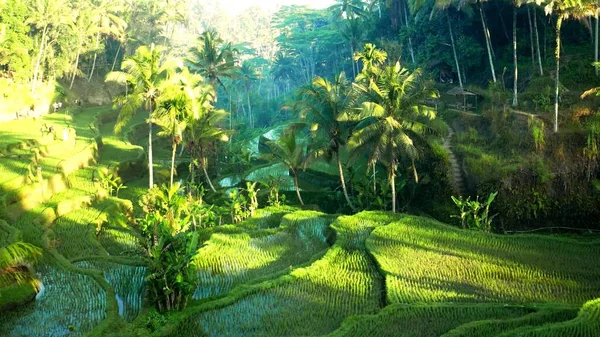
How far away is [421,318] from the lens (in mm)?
10062

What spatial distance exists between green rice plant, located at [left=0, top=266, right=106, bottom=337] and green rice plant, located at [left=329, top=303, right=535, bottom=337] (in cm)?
533

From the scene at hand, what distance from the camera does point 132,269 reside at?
1348 centimetres

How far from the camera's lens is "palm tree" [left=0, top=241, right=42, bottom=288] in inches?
382

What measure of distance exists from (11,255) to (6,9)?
2669 cm

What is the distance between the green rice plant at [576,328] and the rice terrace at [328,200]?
4 cm

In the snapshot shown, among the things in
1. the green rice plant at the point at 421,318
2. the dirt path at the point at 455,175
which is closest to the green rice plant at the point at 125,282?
the green rice plant at the point at 421,318

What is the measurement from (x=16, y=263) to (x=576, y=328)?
37.5 feet

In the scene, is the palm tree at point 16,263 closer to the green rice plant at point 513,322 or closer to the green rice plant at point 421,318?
the green rice plant at point 421,318

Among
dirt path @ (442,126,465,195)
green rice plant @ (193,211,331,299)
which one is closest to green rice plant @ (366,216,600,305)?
green rice plant @ (193,211,331,299)

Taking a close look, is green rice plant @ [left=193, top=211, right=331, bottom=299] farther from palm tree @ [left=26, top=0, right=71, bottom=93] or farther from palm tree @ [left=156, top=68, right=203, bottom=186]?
palm tree @ [left=26, top=0, right=71, bottom=93]

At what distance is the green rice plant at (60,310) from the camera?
993 cm

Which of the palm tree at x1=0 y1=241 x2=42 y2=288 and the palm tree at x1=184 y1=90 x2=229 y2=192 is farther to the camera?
the palm tree at x1=184 y1=90 x2=229 y2=192

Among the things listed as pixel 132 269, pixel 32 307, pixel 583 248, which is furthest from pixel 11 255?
pixel 583 248

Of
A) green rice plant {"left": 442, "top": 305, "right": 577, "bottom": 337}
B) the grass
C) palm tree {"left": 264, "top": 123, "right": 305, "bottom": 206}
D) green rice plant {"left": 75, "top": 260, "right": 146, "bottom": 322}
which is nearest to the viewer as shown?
green rice plant {"left": 442, "top": 305, "right": 577, "bottom": 337}
